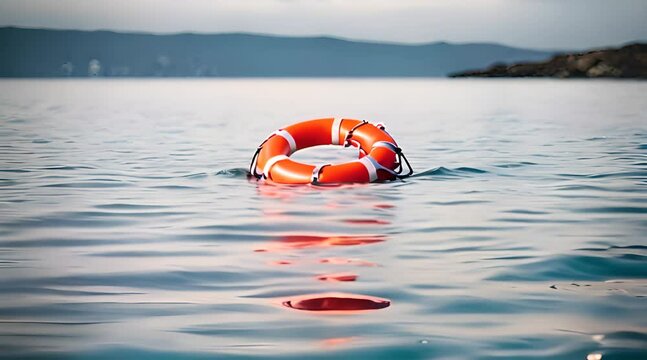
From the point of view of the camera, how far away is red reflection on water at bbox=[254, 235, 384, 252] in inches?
229

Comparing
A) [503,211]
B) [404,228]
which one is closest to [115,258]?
[404,228]

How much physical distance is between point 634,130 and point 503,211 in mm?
10972

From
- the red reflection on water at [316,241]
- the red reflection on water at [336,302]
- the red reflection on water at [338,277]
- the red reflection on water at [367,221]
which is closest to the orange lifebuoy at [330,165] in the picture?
the red reflection on water at [367,221]

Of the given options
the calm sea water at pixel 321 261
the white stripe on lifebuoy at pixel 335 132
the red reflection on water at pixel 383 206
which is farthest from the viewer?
the white stripe on lifebuoy at pixel 335 132

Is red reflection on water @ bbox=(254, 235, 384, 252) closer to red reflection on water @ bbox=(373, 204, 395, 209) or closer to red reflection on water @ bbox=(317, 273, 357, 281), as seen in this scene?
red reflection on water @ bbox=(317, 273, 357, 281)

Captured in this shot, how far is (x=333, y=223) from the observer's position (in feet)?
22.0

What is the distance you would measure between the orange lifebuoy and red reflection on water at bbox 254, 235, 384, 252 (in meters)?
2.49

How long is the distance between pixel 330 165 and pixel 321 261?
354 centimetres

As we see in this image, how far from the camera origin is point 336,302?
14.0ft

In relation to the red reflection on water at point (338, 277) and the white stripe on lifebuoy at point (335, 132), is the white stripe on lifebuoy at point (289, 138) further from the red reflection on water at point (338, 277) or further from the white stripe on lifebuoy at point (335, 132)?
the red reflection on water at point (338, 277)

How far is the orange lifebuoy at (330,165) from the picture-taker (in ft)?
28.6

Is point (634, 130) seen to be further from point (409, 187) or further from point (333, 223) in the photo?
point (333, 223)

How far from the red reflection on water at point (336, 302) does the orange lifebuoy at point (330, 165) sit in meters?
4.25

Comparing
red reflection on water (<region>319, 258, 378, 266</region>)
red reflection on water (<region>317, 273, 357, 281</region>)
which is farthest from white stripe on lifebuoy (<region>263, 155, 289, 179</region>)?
red reflection on water (<region>317, 273, 357, 281</region>)
